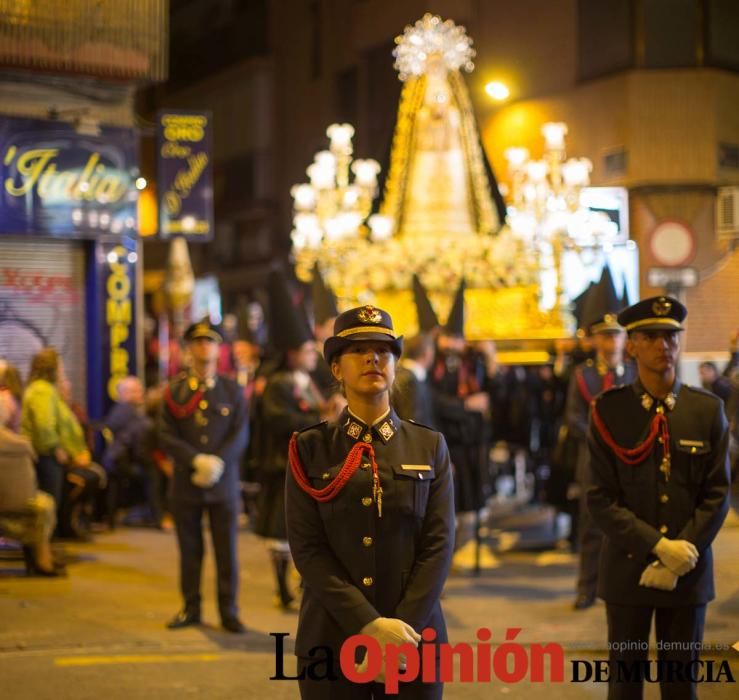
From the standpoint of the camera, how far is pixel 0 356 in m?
14.1

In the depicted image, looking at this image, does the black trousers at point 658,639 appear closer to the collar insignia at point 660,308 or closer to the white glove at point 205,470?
the collar insignia at point 660,308

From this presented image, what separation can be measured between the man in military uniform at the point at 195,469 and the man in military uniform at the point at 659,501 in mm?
3788

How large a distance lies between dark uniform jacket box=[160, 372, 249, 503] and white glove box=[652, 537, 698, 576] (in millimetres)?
4144

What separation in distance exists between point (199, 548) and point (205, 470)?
0.62 meters

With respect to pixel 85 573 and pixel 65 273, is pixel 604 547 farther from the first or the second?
pixel 65 273

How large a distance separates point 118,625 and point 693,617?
4717 mm

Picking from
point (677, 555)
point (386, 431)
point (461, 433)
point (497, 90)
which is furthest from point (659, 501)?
point (497, 90)

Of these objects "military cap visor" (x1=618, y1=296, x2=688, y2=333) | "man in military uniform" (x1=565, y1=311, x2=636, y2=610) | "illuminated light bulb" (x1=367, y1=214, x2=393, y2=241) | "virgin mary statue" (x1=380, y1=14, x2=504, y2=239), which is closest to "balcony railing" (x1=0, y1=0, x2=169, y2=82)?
"illuminated light bulb" (x1=367, y1=214, x2=393, y2=241)

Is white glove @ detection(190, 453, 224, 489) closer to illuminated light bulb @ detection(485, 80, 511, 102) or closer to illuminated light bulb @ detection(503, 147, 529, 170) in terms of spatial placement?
illuminated light bulb @ detection(503, 147, 529, 170)

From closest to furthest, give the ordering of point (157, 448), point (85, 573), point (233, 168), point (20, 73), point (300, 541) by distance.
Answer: point (300, 541), point (85, 573), point (157, 448), point (20, 73), point (233, 168)

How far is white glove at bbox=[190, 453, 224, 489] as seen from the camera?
838 centimetres

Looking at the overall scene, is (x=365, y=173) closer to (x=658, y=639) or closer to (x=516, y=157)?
(x=516, y=157)


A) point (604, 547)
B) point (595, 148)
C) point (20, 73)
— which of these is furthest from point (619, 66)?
point (604, 547)

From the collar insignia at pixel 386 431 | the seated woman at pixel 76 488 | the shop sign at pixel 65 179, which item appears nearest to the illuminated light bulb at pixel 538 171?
the shop sign at pixel 65 179
